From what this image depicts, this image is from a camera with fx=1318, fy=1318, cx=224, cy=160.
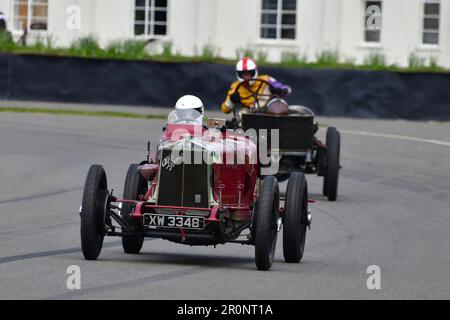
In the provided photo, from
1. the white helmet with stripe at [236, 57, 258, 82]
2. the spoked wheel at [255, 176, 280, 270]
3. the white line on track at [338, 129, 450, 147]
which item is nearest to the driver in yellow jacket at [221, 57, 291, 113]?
the white helmet with stripe at [236, 57, 258, 82]

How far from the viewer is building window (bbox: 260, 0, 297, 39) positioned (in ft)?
125

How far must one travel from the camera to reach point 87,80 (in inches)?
1150

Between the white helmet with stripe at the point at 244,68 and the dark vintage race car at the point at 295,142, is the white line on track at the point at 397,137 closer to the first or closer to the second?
the white helmet with stripe at the point at 244,68

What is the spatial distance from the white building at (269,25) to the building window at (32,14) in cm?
Result: 12

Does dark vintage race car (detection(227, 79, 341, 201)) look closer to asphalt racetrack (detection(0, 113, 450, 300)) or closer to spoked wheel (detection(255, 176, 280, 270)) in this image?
asphalt racetrack (detection(0, 113, 450, 300))

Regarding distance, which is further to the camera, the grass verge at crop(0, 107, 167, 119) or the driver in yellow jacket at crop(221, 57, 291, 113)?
the grass verge at crop(0, 107, 167, 119)

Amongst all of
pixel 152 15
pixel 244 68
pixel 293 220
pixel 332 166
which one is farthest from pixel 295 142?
pixel 152 15

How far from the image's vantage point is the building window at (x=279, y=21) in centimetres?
3819

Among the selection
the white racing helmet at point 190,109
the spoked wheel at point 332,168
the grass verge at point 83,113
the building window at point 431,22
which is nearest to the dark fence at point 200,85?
the grass verge at point 83,113

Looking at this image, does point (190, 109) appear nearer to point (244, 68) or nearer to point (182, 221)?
point (182, 221)

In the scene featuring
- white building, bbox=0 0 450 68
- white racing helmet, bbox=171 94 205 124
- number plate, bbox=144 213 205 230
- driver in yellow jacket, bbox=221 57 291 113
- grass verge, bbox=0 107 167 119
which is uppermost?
white building, bbox=0 0 450 68

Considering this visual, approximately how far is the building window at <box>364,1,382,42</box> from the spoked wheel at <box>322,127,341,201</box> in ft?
68.3

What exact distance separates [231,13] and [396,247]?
1038 inches
